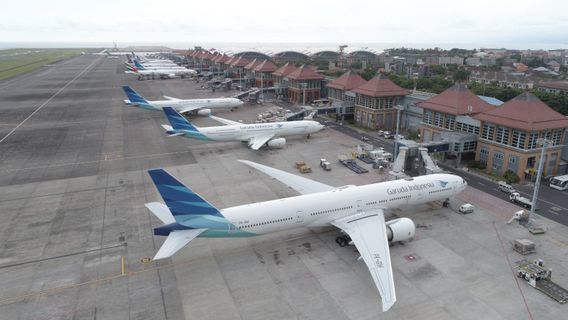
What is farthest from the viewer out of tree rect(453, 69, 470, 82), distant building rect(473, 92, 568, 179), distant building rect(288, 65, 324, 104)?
tree rect(453, 69, 470, 82)

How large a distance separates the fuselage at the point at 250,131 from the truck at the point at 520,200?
40438mm

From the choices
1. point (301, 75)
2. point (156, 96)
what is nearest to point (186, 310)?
point (301, 75)

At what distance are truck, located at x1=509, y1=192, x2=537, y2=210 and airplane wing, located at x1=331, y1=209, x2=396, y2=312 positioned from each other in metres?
21.0

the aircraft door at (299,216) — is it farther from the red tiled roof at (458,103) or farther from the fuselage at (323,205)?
the red tiled roof at (458,103)

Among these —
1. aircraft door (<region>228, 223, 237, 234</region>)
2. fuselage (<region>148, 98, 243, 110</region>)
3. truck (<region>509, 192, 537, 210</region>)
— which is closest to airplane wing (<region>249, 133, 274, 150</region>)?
aircraft door (<region>228, 223, 237, 234</region>)

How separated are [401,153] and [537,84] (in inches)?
4709

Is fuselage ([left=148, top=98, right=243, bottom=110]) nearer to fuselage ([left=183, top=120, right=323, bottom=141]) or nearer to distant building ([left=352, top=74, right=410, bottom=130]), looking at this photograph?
fuselage ([left=183, top=120, right=323, bottom=141])

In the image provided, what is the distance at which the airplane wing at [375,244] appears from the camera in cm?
2503

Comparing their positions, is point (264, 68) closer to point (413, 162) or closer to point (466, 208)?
point (413, 162)

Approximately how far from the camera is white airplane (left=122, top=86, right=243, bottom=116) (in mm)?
91438

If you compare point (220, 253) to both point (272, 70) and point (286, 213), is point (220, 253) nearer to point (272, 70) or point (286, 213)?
point (286, 213)

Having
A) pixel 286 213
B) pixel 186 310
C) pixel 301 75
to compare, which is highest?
pixel 301 75

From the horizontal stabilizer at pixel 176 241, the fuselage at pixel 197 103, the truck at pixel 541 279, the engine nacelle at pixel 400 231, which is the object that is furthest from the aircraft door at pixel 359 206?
the fuselage at pixel 197 103

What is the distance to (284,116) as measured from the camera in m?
94.2
